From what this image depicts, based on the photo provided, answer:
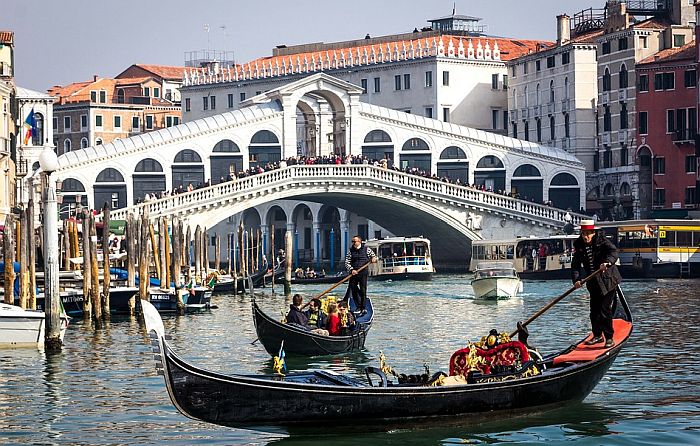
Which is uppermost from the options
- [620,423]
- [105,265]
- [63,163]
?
[63,163]

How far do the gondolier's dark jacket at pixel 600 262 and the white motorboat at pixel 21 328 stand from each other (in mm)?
7188

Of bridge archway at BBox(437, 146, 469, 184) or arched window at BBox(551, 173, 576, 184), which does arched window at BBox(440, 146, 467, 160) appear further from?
arched window at BBox(551, 173, 576, 184)

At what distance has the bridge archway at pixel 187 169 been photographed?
44969mm

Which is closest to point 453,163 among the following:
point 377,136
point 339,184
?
point 377,136

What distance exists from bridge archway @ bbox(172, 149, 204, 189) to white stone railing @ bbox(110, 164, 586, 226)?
4528 millimetres

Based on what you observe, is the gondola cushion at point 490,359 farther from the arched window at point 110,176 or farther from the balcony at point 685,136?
the arched window at point 110,176

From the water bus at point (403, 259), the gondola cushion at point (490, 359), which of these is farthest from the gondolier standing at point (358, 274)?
the water bus at point (403, 259)

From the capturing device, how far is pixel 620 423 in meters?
13.0

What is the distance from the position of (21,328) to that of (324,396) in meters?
7.48

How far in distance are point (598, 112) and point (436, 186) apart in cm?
714

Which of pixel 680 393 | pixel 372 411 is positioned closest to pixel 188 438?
pixel 372 411

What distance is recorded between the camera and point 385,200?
42531 mm

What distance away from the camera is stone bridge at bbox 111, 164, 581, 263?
40.4 m

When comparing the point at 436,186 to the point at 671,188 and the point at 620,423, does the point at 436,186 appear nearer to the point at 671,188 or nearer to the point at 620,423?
the point at 671,188
